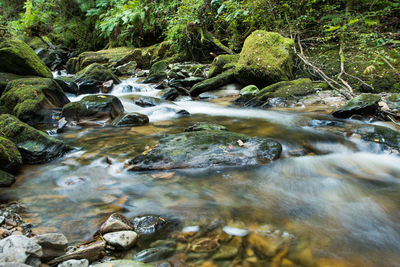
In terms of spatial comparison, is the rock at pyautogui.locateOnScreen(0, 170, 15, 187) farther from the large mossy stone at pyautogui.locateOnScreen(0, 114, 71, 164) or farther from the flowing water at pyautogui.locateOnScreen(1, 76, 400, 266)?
the large mossy stone at pyautogui.locateOnScreen(0, 114, 71, 164)

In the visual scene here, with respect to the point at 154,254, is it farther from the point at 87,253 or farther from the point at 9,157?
the point at 9,157

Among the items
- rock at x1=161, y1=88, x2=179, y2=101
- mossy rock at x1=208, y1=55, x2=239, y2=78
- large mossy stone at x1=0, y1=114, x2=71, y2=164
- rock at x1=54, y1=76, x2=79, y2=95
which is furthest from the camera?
mossy rock at x1=208, y1=55, x2=239, y2=78

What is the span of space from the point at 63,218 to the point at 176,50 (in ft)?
39.9

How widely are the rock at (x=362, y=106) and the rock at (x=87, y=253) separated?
17.6ft

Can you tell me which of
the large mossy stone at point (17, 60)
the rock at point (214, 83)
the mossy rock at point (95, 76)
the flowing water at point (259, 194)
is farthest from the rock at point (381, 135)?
the mossy rock at point (95, 76)

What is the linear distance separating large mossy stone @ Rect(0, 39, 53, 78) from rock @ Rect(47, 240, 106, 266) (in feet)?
23.5

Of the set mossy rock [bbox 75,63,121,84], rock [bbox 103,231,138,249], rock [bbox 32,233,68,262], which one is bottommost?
rock [bbox 103,231,138,249]

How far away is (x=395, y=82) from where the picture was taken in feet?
22.0

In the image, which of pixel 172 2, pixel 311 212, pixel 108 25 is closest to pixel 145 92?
pixel 172 2

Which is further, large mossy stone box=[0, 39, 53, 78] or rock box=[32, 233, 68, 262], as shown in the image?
large mossy stone box=[0, 39, 53, 78]

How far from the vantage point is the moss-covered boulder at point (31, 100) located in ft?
17.7

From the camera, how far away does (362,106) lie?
16.8ft

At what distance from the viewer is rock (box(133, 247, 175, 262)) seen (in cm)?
174

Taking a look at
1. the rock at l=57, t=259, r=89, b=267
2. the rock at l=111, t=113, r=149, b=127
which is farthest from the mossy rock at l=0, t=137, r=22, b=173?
the rock at l=111, t=113, r=149, b=127
